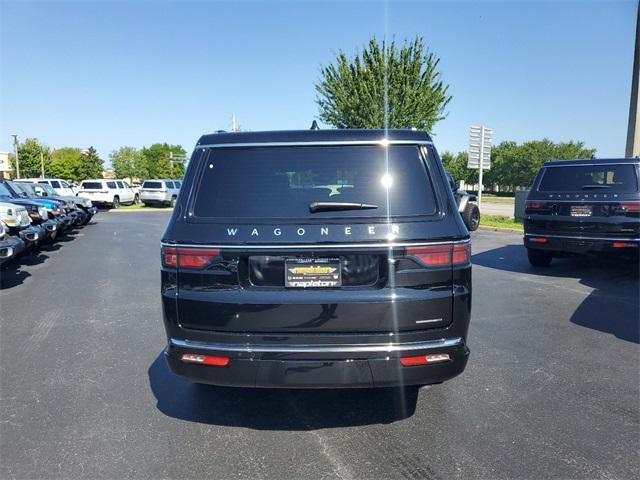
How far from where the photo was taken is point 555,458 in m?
2.77

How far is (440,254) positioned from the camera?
2.74 m

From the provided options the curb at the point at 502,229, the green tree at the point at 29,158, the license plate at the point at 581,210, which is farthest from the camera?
the green tree at the point at 29,158

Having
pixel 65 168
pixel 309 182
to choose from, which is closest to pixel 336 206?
pixel 309 182

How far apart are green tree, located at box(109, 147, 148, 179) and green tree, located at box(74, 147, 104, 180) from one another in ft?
78.0

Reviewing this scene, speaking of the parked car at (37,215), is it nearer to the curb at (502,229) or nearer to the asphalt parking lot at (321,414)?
the asphalt parking lot at (321,414)

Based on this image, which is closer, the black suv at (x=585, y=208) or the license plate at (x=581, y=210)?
the black suv at (x=585, y=208)

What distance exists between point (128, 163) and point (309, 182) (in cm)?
10878

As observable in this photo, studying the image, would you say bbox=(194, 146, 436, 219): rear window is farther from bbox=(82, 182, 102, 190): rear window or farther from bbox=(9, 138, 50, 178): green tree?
bbox=(9, 138, 50, 178): green tree

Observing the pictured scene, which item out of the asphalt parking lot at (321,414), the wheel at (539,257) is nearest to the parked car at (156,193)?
the wheel at (539,257)

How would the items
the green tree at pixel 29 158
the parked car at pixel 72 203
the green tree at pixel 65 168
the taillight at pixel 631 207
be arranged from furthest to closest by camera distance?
1. the green tree at pixel 65 168
2. the green tree at pixel 29 158
3. the parked car at pixel 72 203
4. the taillight at pixel 631 207

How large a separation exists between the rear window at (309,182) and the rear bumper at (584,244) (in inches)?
241

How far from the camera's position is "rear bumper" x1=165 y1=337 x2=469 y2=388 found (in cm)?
267

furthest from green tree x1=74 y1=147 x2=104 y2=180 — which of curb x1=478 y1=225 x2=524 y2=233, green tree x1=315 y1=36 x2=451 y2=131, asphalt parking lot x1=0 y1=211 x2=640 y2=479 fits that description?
asphalt parking lot x1=0 y1=211 x2=640 y2=479

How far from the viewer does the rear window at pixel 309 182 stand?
2.81 m
